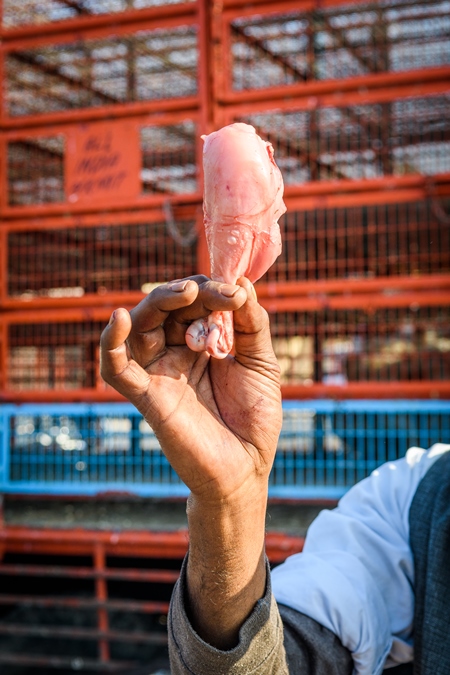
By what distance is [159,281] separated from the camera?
4312 millimetres

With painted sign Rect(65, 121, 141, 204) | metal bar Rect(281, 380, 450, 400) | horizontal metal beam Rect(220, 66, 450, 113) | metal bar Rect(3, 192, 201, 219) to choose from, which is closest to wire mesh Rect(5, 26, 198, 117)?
painted sign Rect(65, 121, 141, 204)

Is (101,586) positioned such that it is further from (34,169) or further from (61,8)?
(61,8)

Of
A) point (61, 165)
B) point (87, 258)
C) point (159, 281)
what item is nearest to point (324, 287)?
point (159, 281)

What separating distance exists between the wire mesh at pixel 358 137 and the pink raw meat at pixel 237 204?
271 centimetres

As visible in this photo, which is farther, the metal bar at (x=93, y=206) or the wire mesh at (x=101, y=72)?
the wire mesh at (x=101, y=72)

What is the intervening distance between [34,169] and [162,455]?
245 centimetres

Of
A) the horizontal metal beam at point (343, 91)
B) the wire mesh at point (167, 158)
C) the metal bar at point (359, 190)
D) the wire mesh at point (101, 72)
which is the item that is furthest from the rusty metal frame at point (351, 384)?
the wire mesh at point (101, 72)

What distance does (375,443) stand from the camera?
3.96m

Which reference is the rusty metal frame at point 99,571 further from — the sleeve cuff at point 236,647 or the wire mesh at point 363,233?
the sleeve cuff at point 236,647

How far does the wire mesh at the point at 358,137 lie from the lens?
402cm

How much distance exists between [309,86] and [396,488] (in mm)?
2465

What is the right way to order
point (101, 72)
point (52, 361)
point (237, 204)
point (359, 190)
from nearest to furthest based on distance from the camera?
point (237, 204) → point (359, 190) → point (52, 361) → point (101, 72)

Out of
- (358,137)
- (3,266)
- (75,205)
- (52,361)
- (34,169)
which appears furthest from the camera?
(34,169)

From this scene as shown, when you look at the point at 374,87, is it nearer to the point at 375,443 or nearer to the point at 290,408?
the point at 290,408
